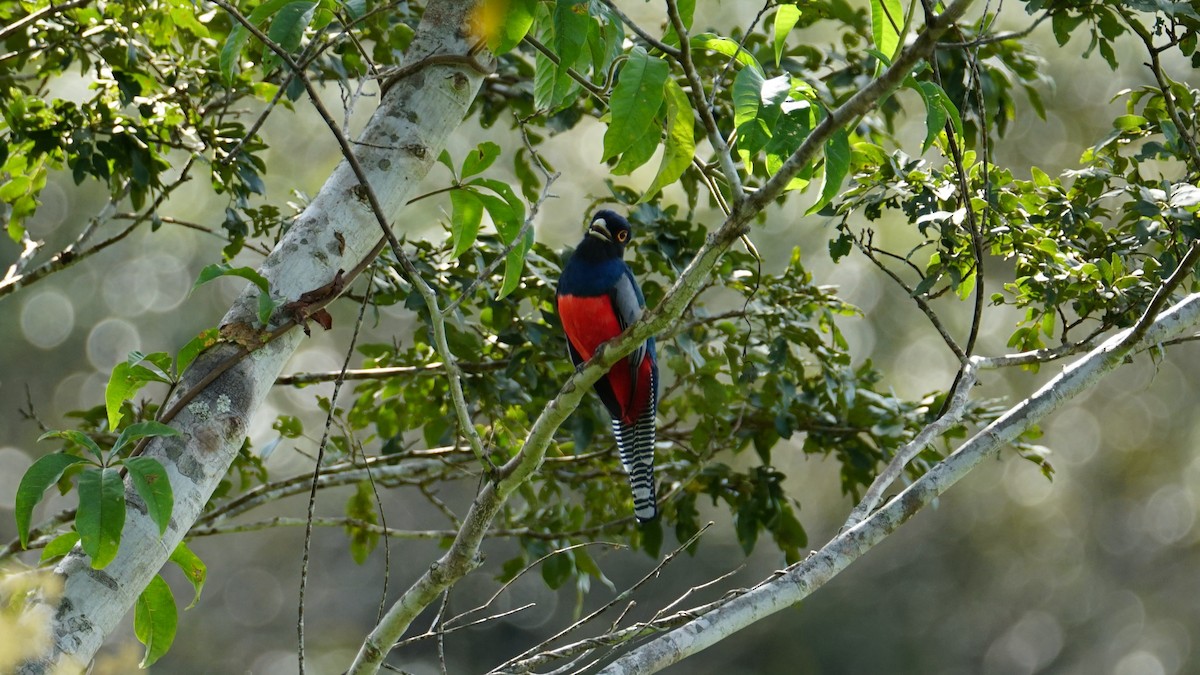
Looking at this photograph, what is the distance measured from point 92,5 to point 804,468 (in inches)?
351

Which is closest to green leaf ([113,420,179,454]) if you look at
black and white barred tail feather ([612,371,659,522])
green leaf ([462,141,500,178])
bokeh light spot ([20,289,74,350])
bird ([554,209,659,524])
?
green leaf ([462,141,500,178])

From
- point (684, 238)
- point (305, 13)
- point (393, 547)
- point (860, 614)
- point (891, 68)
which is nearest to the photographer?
point (891, 68)

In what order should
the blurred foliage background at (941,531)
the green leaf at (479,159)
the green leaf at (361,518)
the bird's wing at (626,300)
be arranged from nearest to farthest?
the green leaf at (479,159), the green leaf at (361,518), the bird's wing at (626,300), the blurred foliage background at (941,531)

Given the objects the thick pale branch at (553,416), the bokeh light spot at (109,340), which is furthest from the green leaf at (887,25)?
the bokeh light spot at (109,340)

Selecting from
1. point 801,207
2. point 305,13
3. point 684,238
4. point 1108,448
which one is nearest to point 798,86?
point 305,13

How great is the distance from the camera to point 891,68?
1.90 meters

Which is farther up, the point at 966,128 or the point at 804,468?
the point at 804,468

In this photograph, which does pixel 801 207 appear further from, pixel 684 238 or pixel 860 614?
pixel 684 238

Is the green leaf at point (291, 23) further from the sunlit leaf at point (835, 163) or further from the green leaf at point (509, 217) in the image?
the sunlit leaf at point (835, 163)

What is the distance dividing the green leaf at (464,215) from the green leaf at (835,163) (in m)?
0.79

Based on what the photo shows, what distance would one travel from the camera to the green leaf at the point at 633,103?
6.33ft

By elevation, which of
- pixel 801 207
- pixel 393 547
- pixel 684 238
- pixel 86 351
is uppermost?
pixel 86 351

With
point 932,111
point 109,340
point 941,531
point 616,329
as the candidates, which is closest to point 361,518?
point 616,329

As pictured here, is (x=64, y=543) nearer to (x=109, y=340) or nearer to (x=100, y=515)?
(x=100, y=515)
